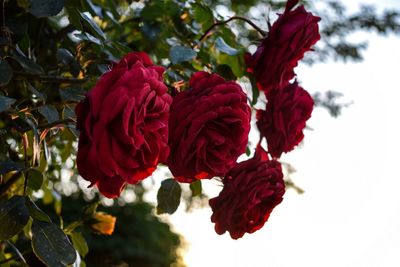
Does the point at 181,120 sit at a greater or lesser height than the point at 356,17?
greater

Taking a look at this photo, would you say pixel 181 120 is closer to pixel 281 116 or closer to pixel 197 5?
pixel 281 116

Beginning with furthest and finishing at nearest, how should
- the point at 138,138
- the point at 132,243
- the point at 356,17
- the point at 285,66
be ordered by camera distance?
the point at 132,243 → the point at 356,17 → the point at 285,66 → the point at 138,138

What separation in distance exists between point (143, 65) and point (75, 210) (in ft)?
31.2

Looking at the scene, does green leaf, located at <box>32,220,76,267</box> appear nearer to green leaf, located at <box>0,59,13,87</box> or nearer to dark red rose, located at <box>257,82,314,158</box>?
green leaf, located at <box>0,59,13,87</box>

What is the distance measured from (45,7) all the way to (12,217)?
233mm

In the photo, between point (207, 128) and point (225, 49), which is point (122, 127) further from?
point (225, 49)

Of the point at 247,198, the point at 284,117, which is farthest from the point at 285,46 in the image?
the point at 247,198

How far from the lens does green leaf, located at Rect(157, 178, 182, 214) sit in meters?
0.89

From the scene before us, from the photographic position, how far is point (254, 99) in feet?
3.12

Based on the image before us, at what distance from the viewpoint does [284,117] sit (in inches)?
33.2

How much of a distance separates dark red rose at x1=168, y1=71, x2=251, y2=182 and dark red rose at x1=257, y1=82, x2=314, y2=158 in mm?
164

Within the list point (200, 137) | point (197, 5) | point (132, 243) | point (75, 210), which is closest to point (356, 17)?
point (197, 5)

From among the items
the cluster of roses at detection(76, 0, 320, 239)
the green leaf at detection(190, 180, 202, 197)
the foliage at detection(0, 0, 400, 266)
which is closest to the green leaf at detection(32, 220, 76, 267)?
the foliage at detection(0, 0, 400, 266)

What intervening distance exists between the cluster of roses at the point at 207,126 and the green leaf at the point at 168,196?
0.12 metres
